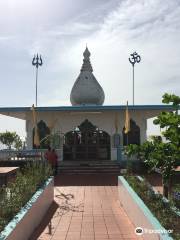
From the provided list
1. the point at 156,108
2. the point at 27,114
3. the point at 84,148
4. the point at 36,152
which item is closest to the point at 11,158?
the point at 36,152

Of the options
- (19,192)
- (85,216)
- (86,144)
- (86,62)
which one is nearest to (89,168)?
(86,144)

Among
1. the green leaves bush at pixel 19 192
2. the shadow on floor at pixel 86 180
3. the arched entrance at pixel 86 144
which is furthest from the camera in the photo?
the arched entrance at pixel 86 144

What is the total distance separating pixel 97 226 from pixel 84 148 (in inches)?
568

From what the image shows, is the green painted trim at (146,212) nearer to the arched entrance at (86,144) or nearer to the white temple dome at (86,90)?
the arched entrance at (86,144)

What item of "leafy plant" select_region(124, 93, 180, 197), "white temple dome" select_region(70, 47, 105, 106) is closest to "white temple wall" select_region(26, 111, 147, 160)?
"white temple dome" select_region(70, 47, 105, 106)

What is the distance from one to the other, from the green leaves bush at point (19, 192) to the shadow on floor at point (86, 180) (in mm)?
4328

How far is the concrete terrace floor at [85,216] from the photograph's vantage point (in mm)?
8602

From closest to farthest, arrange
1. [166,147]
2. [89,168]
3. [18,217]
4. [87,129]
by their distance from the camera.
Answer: [18,217]
[166,147]
[89,168]
[87,129]

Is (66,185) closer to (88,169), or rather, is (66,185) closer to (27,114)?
(88,169)

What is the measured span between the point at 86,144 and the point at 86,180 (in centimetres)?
607

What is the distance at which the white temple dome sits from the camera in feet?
86.2

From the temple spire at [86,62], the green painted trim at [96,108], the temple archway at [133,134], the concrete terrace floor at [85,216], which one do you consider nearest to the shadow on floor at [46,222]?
the concrete terrace floor at [85,216]

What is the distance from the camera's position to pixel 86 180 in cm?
1778

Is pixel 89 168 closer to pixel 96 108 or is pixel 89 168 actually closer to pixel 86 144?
pixel 86 144
